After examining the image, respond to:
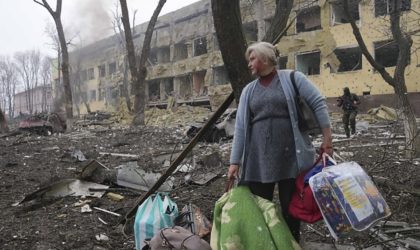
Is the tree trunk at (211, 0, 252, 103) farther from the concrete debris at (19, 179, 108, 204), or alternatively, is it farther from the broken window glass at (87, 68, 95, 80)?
the broken window glass at (87, 68, 95, 80)

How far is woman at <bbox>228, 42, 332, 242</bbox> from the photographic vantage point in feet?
9.39

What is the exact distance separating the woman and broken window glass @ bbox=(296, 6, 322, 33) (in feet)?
87.5

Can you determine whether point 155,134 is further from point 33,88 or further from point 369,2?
point 33,88

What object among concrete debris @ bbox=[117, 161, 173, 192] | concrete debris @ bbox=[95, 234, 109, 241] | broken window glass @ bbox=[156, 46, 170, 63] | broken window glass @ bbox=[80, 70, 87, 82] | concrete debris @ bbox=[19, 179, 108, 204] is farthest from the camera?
broken window glass @ bbox=[80, 70, 87, 82]

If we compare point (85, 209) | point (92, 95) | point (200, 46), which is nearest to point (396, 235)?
point (85, 209)

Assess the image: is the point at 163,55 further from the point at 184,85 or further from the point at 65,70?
the point at 65,70

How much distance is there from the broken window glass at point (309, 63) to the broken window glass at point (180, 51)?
1427 cm

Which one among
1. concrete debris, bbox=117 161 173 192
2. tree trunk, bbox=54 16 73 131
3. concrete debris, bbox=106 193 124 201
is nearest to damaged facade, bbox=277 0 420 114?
tree trunk, bbox=54 16 73 131

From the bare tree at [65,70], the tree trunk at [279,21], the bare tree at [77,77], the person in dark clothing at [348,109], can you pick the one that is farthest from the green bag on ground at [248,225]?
the bare tree at [77,77]

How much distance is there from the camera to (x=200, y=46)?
38.6 m

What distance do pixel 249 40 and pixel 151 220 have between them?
27.7 meters

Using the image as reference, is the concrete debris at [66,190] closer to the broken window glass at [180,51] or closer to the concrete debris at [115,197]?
the concrete debris at [115,197]

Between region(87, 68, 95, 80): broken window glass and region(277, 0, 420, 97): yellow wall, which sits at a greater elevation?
region(87, 68, 95, 80): broken window glass

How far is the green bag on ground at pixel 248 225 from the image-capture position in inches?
104
